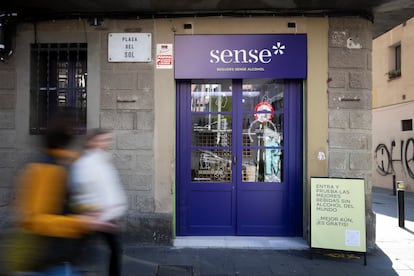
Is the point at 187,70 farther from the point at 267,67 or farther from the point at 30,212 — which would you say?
the point at 30,212

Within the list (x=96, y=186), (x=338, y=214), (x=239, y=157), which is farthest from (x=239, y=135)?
(x=96, y=186)

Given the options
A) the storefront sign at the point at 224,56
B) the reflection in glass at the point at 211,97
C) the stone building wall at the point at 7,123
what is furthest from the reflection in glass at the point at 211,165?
the stone building wall at the point at 7,123

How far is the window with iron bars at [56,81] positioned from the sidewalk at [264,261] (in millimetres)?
2250

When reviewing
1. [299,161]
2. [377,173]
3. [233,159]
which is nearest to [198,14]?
[233,159]

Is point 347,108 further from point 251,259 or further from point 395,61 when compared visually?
point 395,61

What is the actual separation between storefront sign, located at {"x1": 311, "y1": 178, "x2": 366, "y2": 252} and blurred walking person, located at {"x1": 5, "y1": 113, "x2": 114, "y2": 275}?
11.9 feet

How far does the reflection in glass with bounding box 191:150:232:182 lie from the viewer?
6.03 m

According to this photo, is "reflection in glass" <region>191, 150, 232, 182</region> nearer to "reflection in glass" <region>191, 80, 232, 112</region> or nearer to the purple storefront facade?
the purple storefront facade

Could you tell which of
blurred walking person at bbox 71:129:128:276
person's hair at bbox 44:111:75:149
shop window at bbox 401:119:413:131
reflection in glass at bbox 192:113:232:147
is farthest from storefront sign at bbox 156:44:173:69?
shop window at bbox 401:119:413:131

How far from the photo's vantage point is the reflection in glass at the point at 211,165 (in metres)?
6.03

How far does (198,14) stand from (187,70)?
0.84m

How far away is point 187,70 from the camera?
5.77 m

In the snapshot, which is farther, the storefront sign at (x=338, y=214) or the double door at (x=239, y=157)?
the double door at (x=239, y=157)

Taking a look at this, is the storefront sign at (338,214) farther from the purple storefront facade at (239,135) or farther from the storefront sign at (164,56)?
the storefront sign at (164,56)
